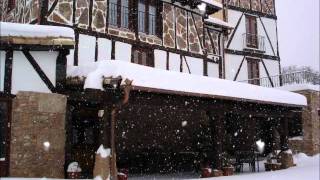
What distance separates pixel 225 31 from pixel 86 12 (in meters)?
8.90

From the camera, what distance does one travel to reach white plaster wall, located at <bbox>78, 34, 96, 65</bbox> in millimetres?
11953

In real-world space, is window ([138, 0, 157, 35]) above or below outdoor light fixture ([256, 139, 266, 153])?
above

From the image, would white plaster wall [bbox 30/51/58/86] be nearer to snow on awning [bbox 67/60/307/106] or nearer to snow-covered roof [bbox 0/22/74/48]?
snow on awning [bbox 67/60/307/106]

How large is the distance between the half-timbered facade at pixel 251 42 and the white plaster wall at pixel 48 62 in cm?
1240

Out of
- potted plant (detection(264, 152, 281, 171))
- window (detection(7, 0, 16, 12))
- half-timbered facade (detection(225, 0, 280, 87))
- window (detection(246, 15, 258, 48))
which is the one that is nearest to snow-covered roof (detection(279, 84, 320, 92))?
half-timbered facade (detection(225, 0, 280, 87))

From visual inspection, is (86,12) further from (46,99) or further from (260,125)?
(260,125)

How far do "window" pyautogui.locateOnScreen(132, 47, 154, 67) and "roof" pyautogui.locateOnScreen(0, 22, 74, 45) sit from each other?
445 centimetres

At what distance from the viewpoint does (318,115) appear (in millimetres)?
18328

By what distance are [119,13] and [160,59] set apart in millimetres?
2142

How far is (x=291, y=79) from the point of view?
2089 cm

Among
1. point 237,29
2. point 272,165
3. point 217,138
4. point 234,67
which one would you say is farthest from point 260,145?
point 217,138

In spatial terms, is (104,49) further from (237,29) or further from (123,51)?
(237,29)

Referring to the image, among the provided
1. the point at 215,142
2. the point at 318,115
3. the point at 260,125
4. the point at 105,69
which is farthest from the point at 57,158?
the point at 318,115

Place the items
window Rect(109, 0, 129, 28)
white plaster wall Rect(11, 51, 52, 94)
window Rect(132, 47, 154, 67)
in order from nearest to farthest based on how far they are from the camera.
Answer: white plaster wall Rect(11, 51, 52, 94), window Rect(109, 0, 129, 28), window Rect(132, 47, 154, 67)
